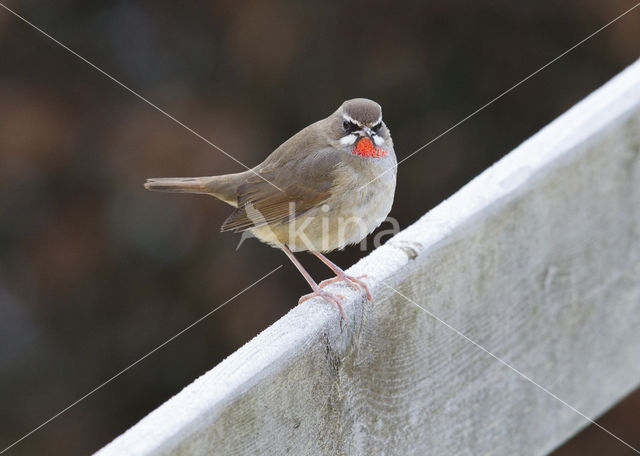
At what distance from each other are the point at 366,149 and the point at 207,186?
877 mm

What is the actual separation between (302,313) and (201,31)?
3105 millimetres

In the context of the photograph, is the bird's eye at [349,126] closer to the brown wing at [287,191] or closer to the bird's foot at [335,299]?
the brown wing at [287,191]

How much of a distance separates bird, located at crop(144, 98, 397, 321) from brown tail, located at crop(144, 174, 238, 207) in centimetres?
2

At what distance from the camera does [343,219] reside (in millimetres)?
4020

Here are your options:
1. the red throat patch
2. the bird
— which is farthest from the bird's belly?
the red throat patch

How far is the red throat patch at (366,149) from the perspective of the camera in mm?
4188

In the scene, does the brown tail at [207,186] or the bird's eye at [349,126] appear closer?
the bird's eye at [349,126]

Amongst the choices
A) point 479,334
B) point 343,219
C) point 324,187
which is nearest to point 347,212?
point 343,219

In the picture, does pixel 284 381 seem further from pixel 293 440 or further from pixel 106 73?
pixel 106 73

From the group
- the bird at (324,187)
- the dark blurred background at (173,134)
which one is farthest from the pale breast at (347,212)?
the dark blurred background at (173,134)

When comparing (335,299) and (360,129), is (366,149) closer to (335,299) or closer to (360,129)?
(360,129)

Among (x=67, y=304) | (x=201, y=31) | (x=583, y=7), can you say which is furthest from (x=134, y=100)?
(x=583, y=7)

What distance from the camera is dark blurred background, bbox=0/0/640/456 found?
4973 mm

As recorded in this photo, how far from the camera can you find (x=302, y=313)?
229 cm
